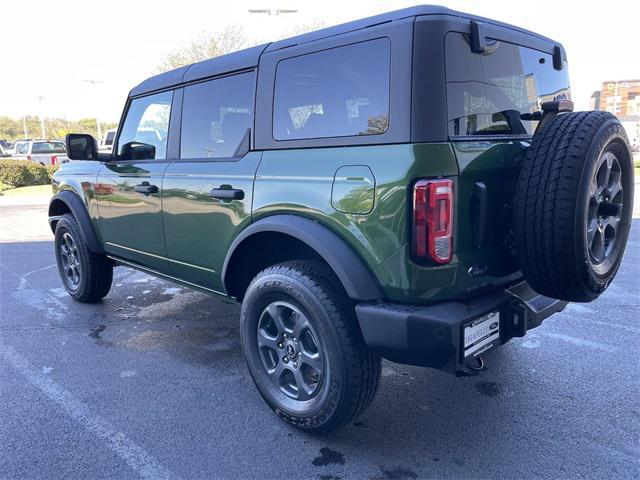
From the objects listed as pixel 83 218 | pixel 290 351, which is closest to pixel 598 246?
pixel 290 351

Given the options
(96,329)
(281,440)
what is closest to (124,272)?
(96,329)

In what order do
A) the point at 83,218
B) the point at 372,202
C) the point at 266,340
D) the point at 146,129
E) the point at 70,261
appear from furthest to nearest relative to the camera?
the point at 70,261, the point at 83,218, the point at 146,129, the point at 266,340, the point at 372,202

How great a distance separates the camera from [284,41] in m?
2.90

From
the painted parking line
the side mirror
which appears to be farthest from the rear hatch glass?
the side mirror

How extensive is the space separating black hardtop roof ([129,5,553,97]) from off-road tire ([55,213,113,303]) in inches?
57.4

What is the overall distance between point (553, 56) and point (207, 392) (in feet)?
9.79

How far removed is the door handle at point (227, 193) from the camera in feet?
9.67

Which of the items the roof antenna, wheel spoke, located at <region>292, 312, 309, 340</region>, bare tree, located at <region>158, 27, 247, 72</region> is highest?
bare tree, located at <region>158, 27, 247, 72</region>

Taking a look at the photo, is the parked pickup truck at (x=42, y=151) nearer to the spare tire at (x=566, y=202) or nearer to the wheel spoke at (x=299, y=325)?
the wheel spoke at (x=299, y=325)

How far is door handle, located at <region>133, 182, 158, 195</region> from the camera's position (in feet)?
11.9

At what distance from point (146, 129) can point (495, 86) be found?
2691 mm

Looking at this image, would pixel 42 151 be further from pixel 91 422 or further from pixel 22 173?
pixel 91 422

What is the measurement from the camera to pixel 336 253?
2408mm

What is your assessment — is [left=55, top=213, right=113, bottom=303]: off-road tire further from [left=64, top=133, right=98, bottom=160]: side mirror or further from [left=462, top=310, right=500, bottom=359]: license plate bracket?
[left=462, top=310, right=500, bottom=359]: license plate bracket
